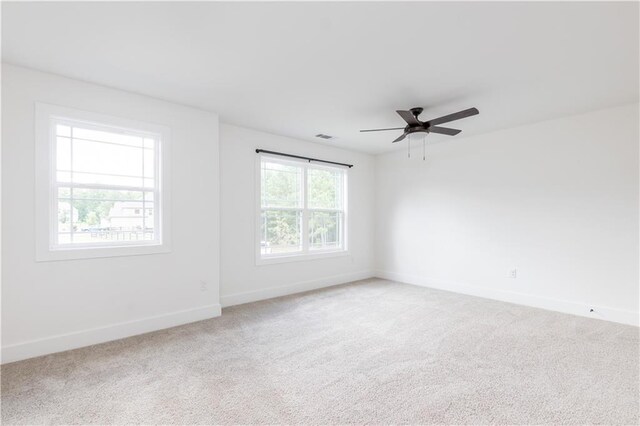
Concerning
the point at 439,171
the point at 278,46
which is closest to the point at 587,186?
the point at 439,171

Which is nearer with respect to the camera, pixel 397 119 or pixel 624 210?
pixel 624 210

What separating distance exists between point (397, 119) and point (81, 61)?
3362mm

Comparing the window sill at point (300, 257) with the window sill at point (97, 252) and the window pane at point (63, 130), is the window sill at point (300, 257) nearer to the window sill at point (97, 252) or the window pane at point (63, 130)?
the window sill at point (97, 252)

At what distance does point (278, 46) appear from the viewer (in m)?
2.41

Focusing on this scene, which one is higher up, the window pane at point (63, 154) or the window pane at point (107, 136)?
the window pane at point (107, 136)

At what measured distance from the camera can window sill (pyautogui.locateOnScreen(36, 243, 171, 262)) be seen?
2844 mm

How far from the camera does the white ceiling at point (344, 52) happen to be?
202 centimetres

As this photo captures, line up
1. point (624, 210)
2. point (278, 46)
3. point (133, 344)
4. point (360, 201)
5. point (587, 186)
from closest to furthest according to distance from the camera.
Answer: point (278, 46), point (133, 344), point (624, 210), point (587, 186), point (360, 201)

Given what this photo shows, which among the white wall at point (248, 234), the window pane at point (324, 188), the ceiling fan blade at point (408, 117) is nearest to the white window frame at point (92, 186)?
the white wall at point (248, 234)

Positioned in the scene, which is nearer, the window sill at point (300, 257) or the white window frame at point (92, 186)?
the white window frame at point (92, 186)

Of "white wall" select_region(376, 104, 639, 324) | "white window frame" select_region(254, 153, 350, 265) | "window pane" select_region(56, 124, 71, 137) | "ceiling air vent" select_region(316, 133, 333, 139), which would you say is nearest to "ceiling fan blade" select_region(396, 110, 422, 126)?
"ceiling air vent" select_region(316, 133, 333, 139)

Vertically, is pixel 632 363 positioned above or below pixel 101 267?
below

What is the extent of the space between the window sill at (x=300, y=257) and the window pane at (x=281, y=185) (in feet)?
2.70

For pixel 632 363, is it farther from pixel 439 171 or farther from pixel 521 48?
pixel 439 171
